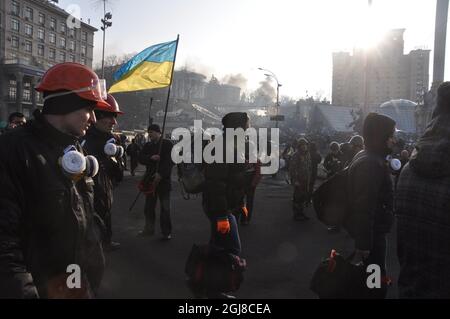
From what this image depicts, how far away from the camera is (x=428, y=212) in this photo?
219 cm

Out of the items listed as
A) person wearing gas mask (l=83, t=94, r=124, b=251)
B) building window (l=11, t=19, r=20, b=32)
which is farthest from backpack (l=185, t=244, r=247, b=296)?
building window (l=11, t=19, r=20, b=32)

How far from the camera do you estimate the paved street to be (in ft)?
15.2

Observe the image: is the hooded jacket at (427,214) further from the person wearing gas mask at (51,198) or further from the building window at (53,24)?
the building window at (53,24)

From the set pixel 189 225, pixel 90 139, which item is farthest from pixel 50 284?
pixel 189 225

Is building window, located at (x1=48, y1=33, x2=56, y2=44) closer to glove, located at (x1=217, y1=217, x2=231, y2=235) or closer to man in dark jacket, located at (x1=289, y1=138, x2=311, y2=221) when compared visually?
man in dark jacket, located at (x1=289, y1=138, x2=311, y2=221)

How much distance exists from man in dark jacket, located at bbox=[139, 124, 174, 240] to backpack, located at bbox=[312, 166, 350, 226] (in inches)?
152

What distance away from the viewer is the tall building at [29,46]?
60000 mm

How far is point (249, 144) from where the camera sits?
4453mm

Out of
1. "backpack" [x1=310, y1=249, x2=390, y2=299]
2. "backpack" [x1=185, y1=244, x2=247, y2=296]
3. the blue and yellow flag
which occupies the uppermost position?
the blue and yellow flag

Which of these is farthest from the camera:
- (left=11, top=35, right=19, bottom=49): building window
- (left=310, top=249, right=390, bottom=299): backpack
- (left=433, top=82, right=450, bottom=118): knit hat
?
(left=11, top=35, right=19, bottom=49): building window

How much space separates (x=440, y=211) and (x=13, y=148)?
2.10 meters

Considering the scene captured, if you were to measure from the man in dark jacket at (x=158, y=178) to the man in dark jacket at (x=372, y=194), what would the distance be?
156 inches

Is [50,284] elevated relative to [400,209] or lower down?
lower down
